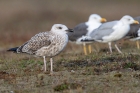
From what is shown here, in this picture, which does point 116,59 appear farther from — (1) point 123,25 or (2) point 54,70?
(1) point 123,25

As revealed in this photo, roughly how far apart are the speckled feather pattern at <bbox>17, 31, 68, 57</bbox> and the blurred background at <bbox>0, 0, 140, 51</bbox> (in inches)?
463

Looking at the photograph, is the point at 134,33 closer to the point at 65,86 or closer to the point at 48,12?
the point at 65,86

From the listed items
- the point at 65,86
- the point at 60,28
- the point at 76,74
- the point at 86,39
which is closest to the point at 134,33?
the point at 86,39


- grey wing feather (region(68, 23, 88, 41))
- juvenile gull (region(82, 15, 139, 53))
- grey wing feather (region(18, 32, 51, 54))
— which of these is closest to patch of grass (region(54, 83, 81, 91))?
grey wing feather (region(18, 32, 51, 54))

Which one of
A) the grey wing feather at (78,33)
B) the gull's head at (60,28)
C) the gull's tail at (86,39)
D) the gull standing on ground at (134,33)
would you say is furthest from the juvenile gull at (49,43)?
the gull standing on ground at (134,33)

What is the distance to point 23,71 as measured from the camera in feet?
32.7

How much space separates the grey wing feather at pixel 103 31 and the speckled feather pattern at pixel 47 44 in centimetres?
394

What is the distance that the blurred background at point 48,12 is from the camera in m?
26.7

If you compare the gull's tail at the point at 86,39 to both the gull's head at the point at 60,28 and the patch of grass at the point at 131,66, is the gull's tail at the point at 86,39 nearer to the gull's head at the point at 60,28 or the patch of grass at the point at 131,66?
the patch of grass at the point at 131,66

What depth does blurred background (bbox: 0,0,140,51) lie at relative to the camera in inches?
1052

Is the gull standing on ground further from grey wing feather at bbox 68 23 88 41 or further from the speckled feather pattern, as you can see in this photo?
the speckled feather pattern

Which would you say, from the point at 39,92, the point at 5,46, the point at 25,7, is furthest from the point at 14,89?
the point at 25,7

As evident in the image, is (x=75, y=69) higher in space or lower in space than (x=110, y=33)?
lower

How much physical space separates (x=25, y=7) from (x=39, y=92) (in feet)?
79.4
